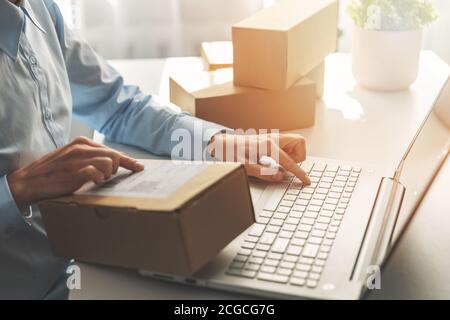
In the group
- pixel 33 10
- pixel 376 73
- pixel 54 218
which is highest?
pixel 33 10

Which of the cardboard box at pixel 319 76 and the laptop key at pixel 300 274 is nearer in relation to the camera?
the laptop key at pixel 300 274

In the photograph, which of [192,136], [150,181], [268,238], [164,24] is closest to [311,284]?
[268,238]

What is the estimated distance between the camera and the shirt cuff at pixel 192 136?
1.16m

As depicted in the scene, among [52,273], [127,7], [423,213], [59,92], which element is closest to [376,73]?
[423,213]

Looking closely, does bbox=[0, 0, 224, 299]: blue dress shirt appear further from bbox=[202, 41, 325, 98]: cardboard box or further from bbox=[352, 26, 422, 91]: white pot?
bbox=[352, 26, 422, 91]: white pot

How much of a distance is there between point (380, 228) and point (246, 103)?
0.55m

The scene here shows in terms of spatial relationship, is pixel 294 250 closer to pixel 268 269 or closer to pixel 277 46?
pixel 268 269

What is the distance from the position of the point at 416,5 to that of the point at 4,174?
106 centimetres

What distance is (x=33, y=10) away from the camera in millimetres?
1172

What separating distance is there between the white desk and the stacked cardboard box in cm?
8

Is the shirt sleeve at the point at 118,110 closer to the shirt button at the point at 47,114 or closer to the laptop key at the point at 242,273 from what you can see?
the shirt button at the point at 47,114

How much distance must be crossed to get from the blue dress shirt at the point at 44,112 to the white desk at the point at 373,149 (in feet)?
0.27

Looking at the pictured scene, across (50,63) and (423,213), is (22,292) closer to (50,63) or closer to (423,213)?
(50,63)

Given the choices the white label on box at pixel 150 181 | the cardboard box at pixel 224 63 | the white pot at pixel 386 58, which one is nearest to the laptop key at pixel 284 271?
the white label on box at pixel 150 181
